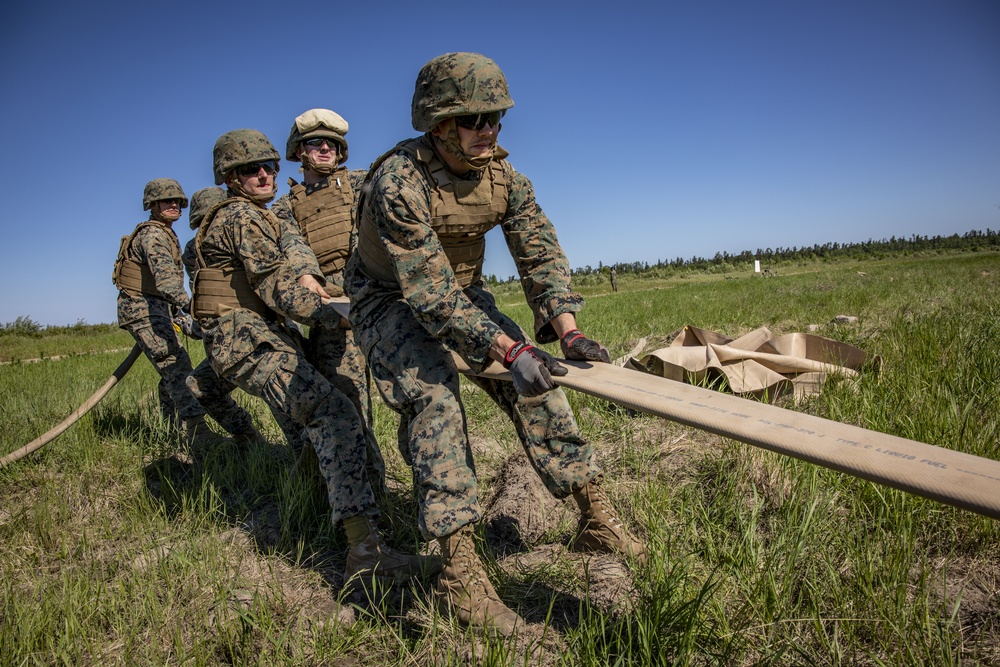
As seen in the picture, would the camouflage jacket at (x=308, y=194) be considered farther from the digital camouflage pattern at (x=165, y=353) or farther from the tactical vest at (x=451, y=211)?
the digital camouflage pattern at (x=165, y=353)

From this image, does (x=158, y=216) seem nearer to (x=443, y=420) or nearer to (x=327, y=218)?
(x=327, y=218)

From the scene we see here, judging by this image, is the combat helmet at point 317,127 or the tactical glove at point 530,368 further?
the combat helmet at point 317,127

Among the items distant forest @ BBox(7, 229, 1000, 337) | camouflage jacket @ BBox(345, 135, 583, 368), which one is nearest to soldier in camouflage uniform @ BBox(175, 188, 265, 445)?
camouflage jacket @ BBox(345, 135, 583, 368)

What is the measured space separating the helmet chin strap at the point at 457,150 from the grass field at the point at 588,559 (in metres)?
1.56

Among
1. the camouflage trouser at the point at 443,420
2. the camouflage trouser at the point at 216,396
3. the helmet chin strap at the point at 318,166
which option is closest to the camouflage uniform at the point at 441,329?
the camouflage trouser at the point at 443,420

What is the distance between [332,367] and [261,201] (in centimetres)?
110

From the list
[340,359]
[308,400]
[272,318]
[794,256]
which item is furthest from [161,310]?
[794,256]

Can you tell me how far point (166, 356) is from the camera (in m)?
5.39

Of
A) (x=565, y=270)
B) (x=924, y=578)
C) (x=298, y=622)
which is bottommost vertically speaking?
(x=298, y=622)

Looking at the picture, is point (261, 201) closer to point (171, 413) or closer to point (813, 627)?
point (171, 413)

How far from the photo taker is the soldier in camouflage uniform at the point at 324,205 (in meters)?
3.85

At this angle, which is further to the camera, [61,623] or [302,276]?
[302,276]

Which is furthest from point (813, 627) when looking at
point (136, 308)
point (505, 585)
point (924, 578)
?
point (136, 308)

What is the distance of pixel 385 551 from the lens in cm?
285
